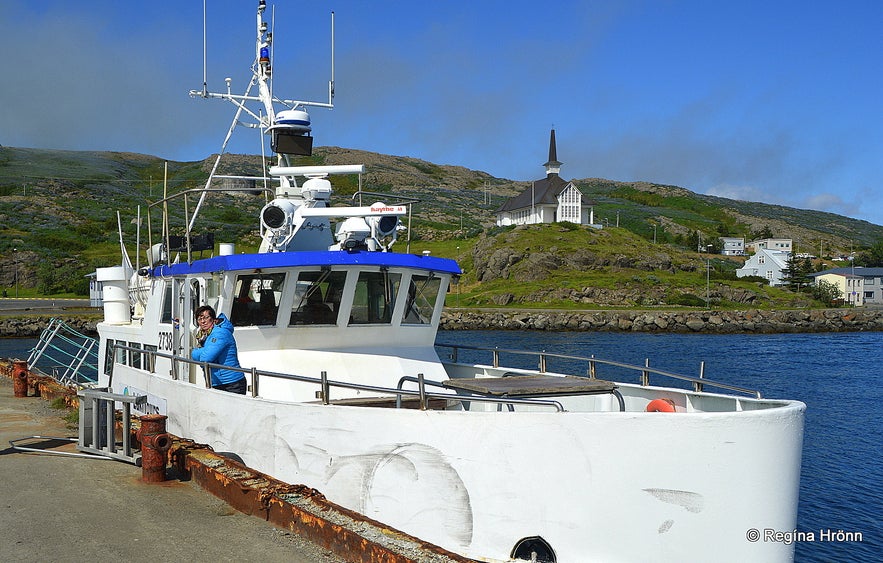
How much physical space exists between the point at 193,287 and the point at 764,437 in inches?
332

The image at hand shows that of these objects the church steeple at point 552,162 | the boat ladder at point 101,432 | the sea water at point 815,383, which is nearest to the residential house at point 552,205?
the church steeple at point 552,162

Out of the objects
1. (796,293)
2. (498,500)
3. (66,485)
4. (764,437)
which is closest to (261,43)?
(66,485)

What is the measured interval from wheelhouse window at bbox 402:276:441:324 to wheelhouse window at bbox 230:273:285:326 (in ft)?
6.45

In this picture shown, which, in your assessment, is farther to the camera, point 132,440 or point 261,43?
point 261,43

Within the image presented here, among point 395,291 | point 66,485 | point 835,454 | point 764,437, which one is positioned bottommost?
point 835,454

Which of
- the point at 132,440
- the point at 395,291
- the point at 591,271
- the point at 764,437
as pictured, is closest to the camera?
the point at 764,437

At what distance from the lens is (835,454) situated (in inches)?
816

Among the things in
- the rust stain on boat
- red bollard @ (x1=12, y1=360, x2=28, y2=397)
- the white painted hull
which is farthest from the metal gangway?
the white painted hull

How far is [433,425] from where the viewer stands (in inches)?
307

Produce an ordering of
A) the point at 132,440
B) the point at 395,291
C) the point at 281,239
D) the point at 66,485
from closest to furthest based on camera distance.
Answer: the point at 66,485 → the point at 132,440 → the point at 395,291 → the point at 281,239

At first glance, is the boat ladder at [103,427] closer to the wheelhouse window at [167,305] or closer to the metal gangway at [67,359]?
the wheelhouse window at [167,305]

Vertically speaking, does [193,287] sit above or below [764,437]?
above

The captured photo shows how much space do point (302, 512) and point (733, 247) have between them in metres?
154

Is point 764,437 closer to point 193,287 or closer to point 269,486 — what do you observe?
point 269,486
